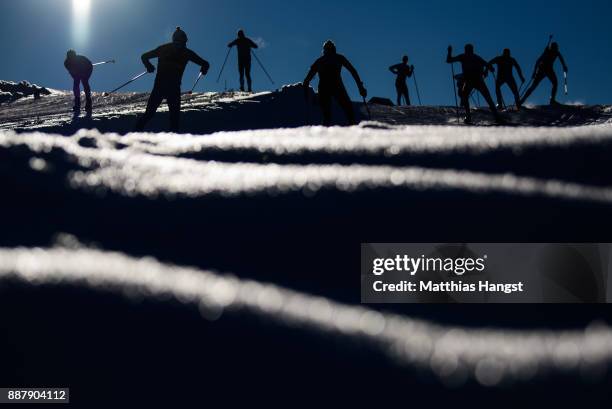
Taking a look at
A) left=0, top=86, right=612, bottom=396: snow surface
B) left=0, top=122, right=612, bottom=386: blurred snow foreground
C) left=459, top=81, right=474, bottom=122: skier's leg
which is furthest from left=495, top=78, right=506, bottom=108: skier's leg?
left=0, top=86, right=612, bottom=396: snow surface

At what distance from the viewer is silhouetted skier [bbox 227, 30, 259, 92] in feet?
53.5

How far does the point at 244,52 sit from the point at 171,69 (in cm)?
746

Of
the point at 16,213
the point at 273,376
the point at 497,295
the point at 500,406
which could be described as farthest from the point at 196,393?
the point at 16,213

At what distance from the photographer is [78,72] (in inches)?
564

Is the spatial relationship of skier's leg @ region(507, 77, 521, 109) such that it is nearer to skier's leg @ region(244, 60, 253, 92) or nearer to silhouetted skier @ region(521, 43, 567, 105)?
silhouetted skier @ region(521, 43, 567, 105)

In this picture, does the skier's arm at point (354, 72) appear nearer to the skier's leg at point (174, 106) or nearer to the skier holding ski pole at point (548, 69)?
the skier's leg at point (174, 106)

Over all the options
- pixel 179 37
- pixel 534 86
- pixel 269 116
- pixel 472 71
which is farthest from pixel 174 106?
pixel 534 86

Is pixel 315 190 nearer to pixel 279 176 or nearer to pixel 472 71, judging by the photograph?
pixel 279 176

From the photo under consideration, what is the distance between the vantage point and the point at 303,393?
2.20 metres

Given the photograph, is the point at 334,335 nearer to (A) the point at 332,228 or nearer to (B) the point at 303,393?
(B) the point at 303,393

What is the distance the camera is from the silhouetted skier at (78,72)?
14258 mm

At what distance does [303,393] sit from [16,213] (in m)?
2.42

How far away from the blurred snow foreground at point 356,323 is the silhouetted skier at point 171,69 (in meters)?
6.21

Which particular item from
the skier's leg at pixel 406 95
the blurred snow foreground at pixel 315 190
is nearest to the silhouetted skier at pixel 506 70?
the skier's leg at pixel 406 95
